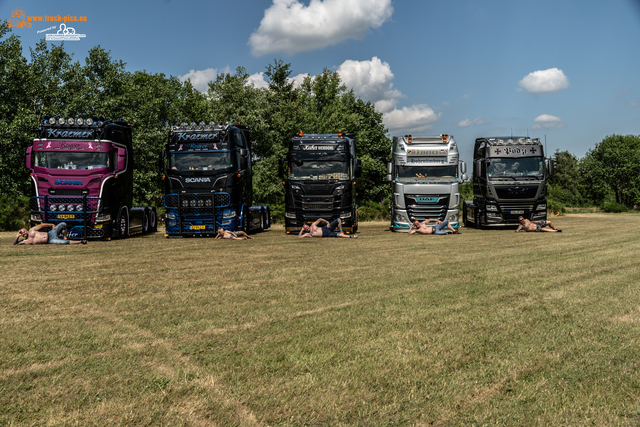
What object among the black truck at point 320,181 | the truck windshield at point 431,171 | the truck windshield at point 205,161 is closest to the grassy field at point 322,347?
the truck windshield at point 205,161

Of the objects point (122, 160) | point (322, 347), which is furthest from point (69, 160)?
point (322, 347)

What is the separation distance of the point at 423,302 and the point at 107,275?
5552 mm

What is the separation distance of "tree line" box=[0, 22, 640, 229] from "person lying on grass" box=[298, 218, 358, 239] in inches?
353

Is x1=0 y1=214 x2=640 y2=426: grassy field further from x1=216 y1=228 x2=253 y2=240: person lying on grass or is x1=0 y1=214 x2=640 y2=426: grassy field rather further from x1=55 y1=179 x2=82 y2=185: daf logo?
x1=216 y1=228 x2=253 y2=240: person lying on grass

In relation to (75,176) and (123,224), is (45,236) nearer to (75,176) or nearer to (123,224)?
(75,176)

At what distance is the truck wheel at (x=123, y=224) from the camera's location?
56.9 ft

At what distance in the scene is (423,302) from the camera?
6238 mm

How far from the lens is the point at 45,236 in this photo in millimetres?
15250

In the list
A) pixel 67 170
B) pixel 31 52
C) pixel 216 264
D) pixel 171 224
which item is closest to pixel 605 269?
pixel 216 264

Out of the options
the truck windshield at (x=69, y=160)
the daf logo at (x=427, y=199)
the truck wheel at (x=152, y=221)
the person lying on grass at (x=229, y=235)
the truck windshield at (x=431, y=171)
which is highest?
the truck windshield at (x=69, y=160)

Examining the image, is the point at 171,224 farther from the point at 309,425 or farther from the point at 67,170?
the point at 309,425

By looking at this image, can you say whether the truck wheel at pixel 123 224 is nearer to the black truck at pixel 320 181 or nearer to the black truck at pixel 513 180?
the black truck at pixel 320 181

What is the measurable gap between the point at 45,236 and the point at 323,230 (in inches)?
354

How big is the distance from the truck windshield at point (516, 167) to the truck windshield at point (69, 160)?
51.3ft
